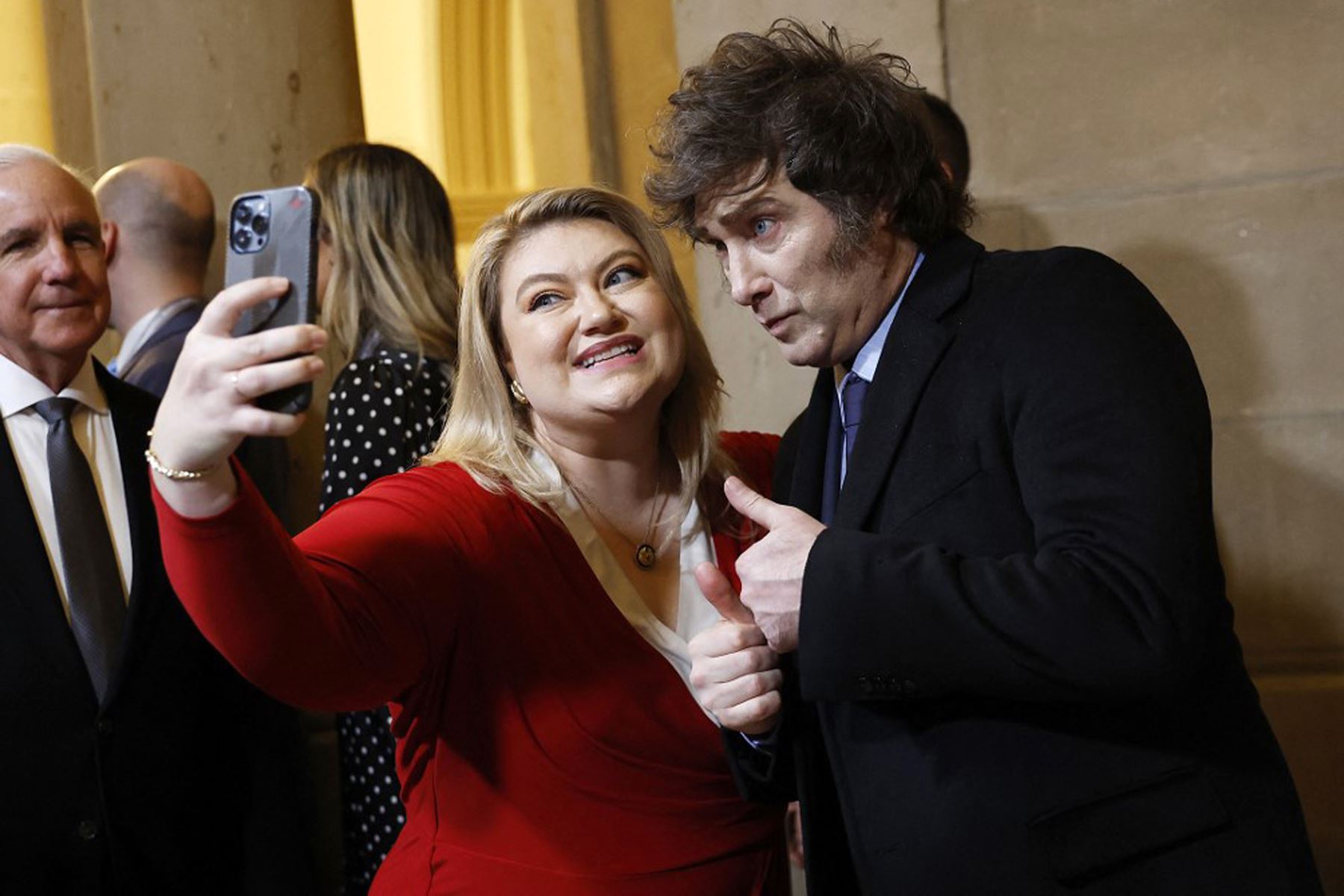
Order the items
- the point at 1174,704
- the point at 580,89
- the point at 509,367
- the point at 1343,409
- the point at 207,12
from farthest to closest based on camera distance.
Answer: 1. the point at 580,89
2. the point at 207,12
3. the point at 1343,409
4. the point at 509,367
5. the point at 1174,704

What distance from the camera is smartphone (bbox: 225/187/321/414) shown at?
1310 millimetres

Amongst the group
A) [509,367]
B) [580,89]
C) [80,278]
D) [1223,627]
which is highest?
[580,89]

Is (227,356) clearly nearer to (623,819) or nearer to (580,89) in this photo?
(623,819)

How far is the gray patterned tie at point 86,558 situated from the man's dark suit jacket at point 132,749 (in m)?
0.03

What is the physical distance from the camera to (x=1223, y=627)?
1688 mm

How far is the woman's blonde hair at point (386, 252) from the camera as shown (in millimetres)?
3123

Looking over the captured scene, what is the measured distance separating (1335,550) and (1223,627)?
155 cm

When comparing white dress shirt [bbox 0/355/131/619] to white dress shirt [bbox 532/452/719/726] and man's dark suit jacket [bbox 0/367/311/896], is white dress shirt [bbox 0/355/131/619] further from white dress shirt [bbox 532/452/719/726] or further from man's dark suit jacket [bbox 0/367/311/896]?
white dress shirt [bbox 532/452/719/726]

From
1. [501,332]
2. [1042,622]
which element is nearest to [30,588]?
[501,332]

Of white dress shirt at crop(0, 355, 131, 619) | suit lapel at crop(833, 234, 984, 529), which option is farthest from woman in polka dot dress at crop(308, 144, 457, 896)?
suit lapel at crop(833, 234, 984, 529)

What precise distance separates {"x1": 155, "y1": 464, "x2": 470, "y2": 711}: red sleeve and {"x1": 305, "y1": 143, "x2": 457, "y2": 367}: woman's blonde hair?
3.43 ft

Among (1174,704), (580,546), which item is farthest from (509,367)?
(1174,704)

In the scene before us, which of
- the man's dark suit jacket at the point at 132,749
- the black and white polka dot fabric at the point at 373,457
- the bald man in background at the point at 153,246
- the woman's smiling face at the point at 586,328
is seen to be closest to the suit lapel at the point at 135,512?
the man's dark suit jacket at the point at 132,749

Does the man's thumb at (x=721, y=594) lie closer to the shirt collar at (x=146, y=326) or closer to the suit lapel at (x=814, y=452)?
the suit lapel at (x=814, y=452)
